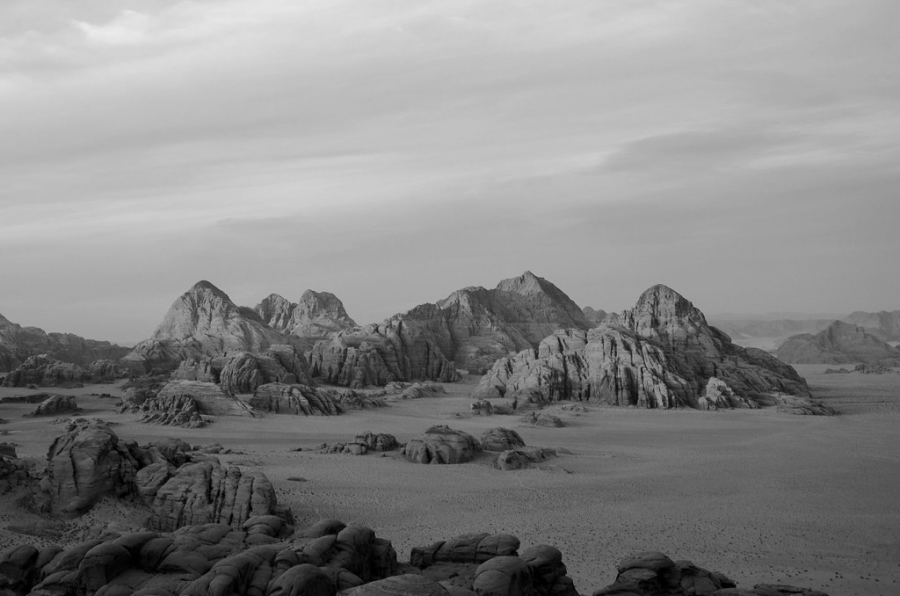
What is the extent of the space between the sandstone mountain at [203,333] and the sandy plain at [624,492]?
38.8 meters

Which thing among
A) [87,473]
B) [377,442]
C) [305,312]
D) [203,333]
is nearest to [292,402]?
[377,442]

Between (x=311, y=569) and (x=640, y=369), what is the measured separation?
53.3 m

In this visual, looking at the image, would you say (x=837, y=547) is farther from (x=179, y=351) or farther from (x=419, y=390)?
(x=179, y=351)

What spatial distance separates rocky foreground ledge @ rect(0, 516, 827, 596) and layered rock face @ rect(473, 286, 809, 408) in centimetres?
4495

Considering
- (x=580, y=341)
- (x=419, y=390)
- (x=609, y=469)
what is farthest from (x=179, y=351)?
(x=609, y=469)

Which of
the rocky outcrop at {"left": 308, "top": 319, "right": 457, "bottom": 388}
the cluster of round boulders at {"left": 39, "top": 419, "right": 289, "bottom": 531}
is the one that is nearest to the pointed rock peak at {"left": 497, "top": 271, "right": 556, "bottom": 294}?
the rocky outcrop at {"left": 308, "top": 319, "right": 457, "bottom": 388}

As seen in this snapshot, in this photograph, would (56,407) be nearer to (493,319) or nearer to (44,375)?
(44,375)

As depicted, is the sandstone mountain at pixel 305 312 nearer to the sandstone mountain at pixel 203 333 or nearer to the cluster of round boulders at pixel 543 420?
the sandstone mountain at pixel 203 333

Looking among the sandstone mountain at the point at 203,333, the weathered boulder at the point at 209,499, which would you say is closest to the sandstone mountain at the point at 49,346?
the sandstone mountain at the point at 203,333

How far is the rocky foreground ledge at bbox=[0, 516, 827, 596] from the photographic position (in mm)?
15297

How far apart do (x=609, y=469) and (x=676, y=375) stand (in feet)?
102

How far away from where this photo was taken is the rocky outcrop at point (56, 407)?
53719mm

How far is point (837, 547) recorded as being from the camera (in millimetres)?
23703

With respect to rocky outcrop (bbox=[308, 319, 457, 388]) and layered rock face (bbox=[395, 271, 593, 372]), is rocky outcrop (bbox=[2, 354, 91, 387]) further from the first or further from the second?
layered rock face (bbox=[395, 271, 593, 372])
